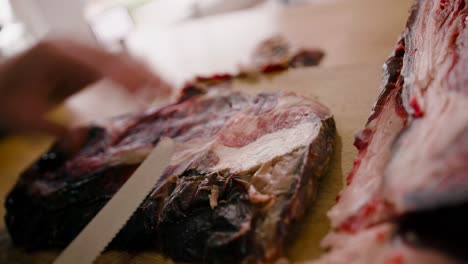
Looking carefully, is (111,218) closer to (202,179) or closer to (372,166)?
(202,179)

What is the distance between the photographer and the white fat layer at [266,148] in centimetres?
186

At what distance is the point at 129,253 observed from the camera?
2010 millimetres

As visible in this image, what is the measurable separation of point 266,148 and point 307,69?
145 cm

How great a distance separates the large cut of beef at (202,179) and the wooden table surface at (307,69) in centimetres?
10

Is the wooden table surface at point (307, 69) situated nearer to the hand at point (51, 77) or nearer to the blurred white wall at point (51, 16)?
the hand at point (51, 77)

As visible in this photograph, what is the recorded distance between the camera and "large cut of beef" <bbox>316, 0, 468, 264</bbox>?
1.10 meters

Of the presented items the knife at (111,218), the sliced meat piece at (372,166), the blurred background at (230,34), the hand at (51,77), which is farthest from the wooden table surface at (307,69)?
the hand at (51,77)

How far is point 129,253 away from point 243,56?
2.67 m

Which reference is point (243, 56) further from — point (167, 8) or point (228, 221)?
point (167, 8)

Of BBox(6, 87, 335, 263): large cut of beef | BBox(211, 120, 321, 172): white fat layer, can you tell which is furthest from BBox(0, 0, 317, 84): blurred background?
BBox(211, 120, 321, 172): white fat layer

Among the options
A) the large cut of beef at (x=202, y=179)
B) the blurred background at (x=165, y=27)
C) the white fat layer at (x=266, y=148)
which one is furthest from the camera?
the blurred background at (x=165, y=27)

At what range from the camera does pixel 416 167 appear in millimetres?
1227

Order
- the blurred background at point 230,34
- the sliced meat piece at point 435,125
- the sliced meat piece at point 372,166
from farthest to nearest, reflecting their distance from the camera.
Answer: the blurred background at point 230,34, the sliced meat piece at point 372,166, the sliced meat piece at point 435,125

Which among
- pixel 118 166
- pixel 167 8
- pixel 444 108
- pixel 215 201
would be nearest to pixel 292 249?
pixel 215 201
